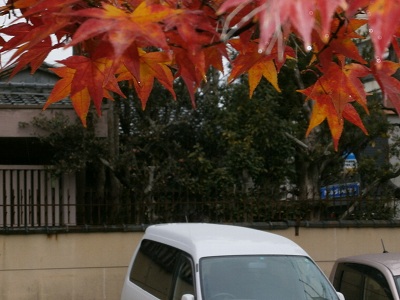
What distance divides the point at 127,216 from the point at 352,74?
28.6ft

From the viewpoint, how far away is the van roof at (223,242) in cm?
709

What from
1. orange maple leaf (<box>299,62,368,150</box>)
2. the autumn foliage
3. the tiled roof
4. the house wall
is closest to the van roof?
the autumn foliage

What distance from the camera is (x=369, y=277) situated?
7188 millimetres

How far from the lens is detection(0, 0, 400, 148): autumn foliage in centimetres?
233

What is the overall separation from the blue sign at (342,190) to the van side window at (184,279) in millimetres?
5393

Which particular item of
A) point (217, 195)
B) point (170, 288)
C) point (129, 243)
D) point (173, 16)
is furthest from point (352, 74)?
point (217, 195)

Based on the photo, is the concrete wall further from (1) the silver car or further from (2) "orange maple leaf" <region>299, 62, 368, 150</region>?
(2) "orange maple leaf" <region>299, 62, 368, 150</region>

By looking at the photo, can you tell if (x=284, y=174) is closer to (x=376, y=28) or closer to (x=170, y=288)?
(x=170, y=288)

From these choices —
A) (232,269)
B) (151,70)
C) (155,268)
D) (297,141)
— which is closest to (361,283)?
(232,269)

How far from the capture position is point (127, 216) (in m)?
11.9

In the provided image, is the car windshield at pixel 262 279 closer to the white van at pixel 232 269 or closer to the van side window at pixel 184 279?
the white van at pixel 232 269

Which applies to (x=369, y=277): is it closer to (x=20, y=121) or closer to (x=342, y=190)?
(x=342, y=190)

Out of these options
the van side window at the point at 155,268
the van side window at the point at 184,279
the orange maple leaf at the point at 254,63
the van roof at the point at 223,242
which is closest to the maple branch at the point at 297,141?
the van side window at the point at 155,268

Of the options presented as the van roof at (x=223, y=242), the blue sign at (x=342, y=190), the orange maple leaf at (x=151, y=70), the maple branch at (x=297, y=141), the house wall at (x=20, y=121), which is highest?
the house wall at (x=20, y=121)
